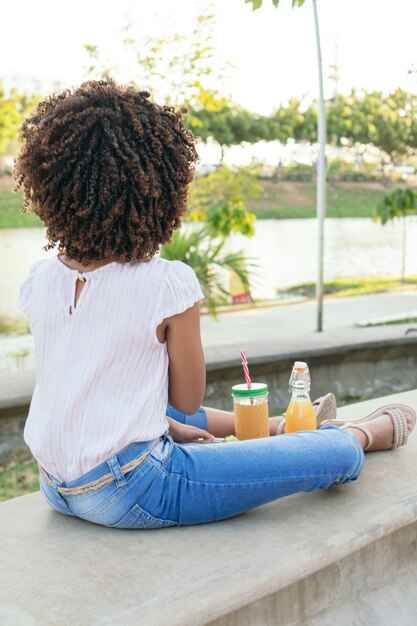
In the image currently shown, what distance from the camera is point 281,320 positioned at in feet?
25.6

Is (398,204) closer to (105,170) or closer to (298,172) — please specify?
(105,170)

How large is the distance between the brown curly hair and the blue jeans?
452 millimetres

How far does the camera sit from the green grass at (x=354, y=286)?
39.0 feet

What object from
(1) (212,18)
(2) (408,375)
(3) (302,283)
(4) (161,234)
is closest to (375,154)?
(3) (302,283)

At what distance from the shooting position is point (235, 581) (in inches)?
66.4

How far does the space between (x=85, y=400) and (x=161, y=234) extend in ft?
1.30

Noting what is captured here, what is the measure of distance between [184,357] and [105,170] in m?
0.44

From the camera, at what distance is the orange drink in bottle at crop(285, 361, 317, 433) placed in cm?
234

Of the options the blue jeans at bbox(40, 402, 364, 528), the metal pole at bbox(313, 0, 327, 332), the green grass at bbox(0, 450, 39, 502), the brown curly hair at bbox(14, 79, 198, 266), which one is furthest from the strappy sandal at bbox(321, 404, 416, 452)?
the metal pole at bbox(313, 0, 327, 332)

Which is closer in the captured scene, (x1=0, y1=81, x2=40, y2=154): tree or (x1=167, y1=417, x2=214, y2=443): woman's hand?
(x1=167, y1=417, x2=214, y2=443): woman's hand

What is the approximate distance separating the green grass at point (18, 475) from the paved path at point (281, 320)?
162 centimetres

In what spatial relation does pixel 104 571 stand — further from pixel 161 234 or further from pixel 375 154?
pixel 375 154

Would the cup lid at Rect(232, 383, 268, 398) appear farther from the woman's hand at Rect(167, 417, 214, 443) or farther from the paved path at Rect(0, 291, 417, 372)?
the paved path at Rect(0, 291, 417, 372)

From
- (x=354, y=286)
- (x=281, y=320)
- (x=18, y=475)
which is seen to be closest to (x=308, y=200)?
(x=354, y=286)
